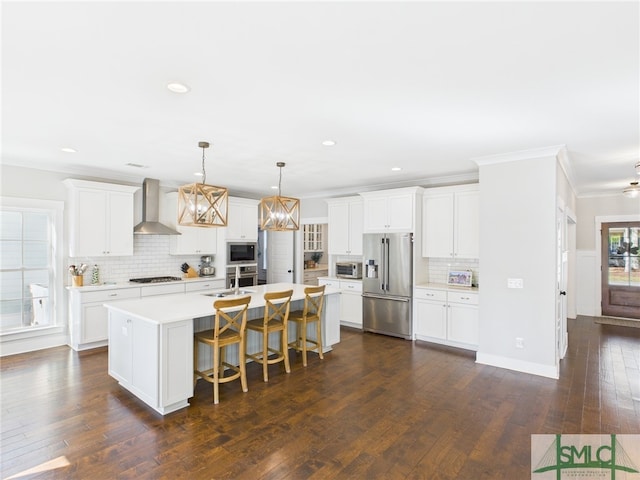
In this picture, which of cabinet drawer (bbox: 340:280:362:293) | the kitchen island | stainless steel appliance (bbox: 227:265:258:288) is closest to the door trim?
cabinet drawer (bbox: 340:280:362:293)

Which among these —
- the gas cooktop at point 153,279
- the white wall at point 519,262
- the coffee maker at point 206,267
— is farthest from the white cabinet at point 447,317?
the gas cooktop at point 153,279

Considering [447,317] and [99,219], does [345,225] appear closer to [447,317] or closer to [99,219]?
[447,317]

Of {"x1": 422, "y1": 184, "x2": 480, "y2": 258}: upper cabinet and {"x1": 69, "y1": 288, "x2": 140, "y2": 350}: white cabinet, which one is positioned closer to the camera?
{"x1": 69, "y1": 288, "x2": 140, "y2": 350}: white cabinet

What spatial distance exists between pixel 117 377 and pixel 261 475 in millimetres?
2284

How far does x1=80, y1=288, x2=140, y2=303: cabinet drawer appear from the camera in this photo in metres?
5.12

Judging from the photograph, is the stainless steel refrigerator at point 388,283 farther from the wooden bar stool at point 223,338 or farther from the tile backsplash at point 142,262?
the tile backsplash at point 142,262

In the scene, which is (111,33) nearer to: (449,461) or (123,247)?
(449,461)

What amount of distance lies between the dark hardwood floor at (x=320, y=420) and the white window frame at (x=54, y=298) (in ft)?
1.18

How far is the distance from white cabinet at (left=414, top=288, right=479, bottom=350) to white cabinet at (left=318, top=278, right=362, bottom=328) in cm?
109

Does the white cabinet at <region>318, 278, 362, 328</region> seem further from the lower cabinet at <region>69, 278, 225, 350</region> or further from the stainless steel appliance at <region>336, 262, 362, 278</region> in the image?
the lower cabinet at <region>69, 278, 225, 350</region>

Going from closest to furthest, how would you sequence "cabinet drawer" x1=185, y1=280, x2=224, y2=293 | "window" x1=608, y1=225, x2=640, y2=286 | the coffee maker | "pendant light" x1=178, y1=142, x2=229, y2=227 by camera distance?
"pendant light" x1=178, y1=142, x2=229, y2=227 → "cabinet drawer" x1=185, y1=280, x2=224, y2=293 → the coffee maker → "window" x1=608, y1=225, x2=640, y2=286

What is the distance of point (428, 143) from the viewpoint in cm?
399

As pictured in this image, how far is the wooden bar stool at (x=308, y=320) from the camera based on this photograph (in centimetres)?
456

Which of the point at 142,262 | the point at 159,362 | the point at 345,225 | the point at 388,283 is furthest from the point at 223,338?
the point at 345,225
